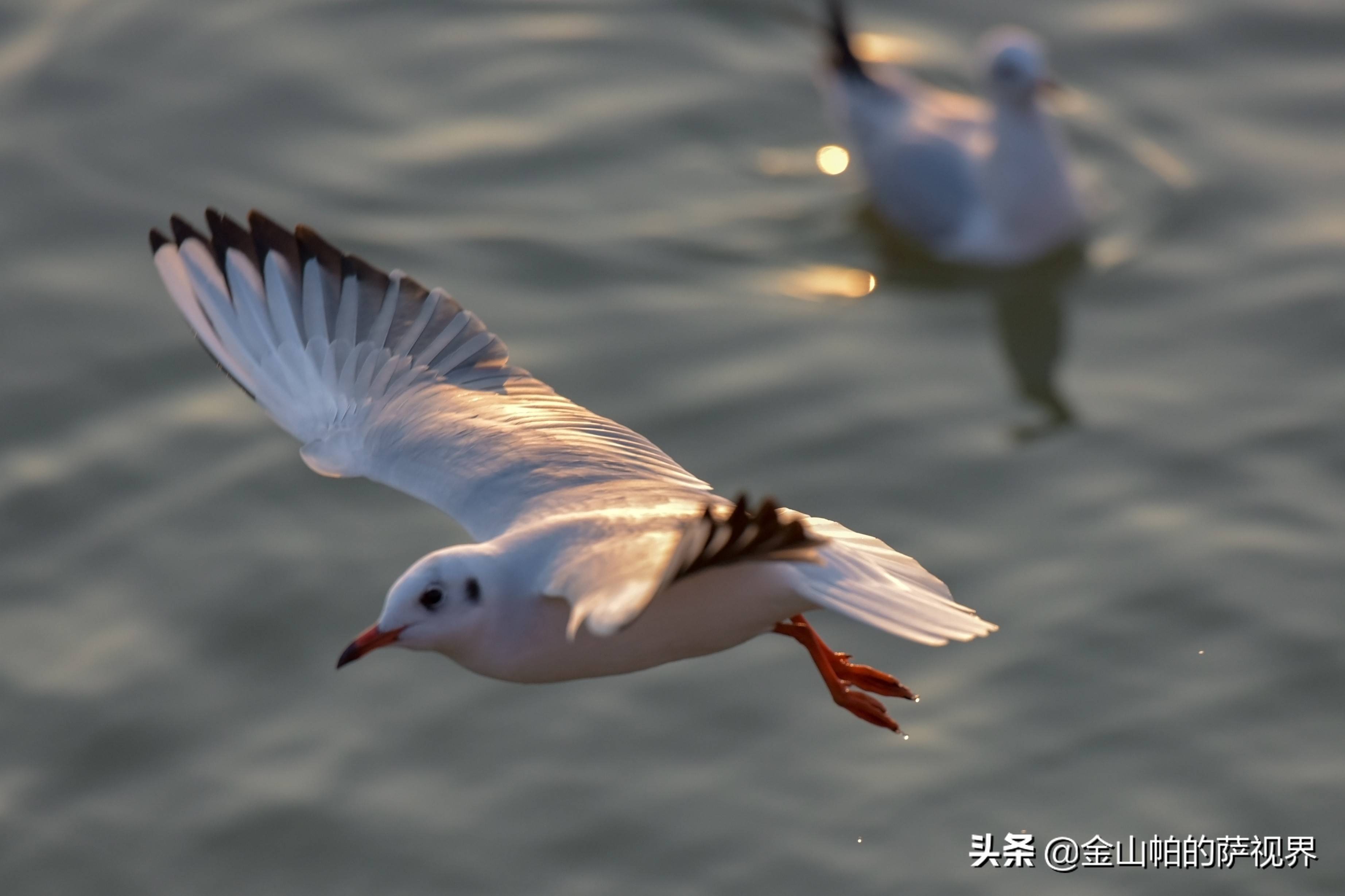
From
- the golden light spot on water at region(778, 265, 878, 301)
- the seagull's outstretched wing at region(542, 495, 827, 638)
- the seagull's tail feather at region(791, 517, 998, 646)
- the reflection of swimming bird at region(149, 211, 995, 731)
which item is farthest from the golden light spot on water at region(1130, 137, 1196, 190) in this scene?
the seagull's outstretched wing at region(542, 495, 827, 638)

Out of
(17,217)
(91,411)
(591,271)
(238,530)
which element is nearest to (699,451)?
(591,271)

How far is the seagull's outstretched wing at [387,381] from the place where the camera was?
6207 mm

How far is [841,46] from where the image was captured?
38.7 ft

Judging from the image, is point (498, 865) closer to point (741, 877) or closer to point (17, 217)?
point (741, 877)

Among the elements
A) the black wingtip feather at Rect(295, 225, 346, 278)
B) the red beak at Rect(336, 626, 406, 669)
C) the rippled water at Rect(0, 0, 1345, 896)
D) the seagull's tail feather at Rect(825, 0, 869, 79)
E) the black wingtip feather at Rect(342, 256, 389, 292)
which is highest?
the black wingtip feather at Rect(295, 225, 346, 278)

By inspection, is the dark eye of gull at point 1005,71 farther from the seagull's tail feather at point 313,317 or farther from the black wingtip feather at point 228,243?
the black wingtip feather at point 228,243

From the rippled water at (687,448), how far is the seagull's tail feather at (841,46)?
2.07ft

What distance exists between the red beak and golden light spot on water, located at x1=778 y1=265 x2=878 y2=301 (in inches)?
227

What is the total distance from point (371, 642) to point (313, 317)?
172cm

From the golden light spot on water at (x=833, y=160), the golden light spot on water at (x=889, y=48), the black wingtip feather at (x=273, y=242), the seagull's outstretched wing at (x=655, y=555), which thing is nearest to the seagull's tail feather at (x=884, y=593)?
the seagull's outstretched wing at (x=655, y=555)

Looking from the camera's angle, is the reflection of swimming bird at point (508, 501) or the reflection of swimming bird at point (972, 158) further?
the reflection of swimming bird at point (972, 158)

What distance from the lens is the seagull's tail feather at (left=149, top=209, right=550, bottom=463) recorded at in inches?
268

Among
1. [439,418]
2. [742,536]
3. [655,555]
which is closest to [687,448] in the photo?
[439,418]

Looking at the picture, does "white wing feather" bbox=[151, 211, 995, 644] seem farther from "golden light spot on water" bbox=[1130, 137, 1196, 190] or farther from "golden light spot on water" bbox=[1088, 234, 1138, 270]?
"golden light spot on water" bbox=[1130, 137, 1196, 190]
